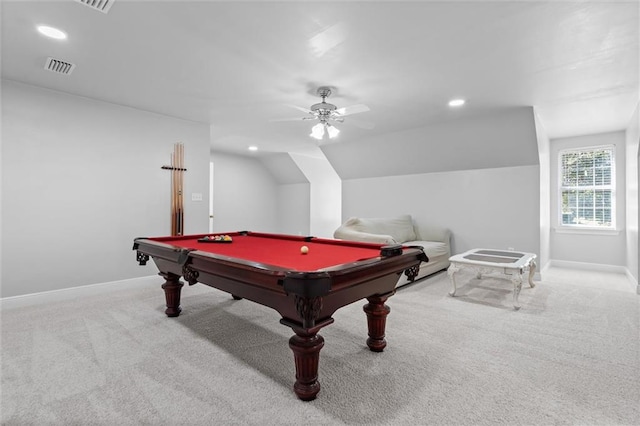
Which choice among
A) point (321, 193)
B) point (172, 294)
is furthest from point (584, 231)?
point (172, 294)

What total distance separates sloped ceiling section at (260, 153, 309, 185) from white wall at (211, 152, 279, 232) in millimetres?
225

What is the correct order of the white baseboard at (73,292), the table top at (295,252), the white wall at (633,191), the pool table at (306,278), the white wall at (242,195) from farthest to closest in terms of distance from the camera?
the white wall at (242,195) < the white wall at (633,191) < the white baseboard at (73,292) < the table top at (295,252) < the pool table at (306,278)

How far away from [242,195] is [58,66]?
5.06 metres

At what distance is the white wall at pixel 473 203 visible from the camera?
472cm

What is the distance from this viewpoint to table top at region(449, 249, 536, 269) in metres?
3.39

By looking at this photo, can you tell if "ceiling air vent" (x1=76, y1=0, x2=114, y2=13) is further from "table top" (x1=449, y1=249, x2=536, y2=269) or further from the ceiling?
"table top" (x1=449, y1=249, x2=536, y2=269)

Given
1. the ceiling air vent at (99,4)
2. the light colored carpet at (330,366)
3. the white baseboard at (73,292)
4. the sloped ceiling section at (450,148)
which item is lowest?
the light colored carpet at (330,366)

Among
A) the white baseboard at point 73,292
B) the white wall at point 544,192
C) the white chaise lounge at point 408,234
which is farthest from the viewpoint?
the white wall at point 544,192

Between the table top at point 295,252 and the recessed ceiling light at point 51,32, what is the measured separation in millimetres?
1820

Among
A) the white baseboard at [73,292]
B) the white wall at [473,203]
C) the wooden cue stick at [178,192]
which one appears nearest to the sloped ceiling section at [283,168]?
the white wall at [473,203]

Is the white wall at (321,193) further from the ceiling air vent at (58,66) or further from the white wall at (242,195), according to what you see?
the ceiling air vent at (58,66)

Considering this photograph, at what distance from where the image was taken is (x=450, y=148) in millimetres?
5078

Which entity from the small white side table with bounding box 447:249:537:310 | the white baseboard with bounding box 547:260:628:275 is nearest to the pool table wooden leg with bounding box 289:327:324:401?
the small white side table with bounding box 447:249:537:310

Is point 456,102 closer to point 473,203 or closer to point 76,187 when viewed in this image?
point 473,203
